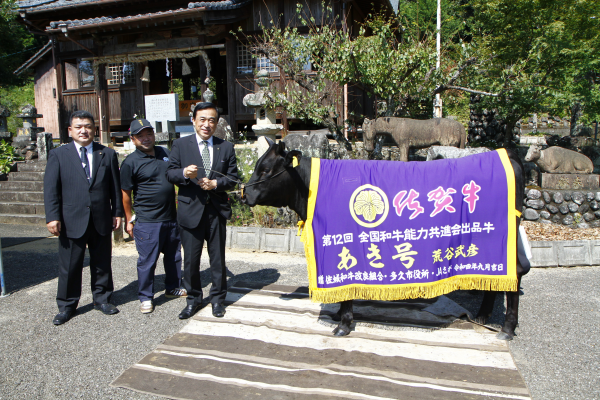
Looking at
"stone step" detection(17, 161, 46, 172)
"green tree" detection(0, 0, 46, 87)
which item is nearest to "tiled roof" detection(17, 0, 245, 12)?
"green tree" detection(0, 0, 46, 87)

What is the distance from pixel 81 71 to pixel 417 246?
14.9 meters

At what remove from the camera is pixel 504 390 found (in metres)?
2.96

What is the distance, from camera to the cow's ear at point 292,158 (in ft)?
12.0

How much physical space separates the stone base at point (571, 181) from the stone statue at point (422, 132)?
5.73 ft

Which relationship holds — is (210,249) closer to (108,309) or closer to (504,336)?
(108,309)

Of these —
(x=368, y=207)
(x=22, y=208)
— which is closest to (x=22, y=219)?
(x=22, y=208)

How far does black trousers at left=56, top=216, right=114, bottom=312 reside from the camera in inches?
171

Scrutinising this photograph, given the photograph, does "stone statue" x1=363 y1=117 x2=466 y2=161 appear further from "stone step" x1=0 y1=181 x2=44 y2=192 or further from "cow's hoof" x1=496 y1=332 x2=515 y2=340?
"stone step" x1=0 y1=181 x2=44 y2=192

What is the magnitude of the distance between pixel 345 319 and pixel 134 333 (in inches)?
82.0

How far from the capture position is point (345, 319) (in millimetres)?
3896

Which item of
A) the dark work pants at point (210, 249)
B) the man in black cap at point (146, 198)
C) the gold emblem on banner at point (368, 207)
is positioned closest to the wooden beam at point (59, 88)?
the man in black cap at point (146, 198)

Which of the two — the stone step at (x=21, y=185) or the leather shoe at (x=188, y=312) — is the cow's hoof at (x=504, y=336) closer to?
the leather shoe at (x=188, y=312)

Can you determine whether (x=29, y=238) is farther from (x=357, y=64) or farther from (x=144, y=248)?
(x=357, y=64)

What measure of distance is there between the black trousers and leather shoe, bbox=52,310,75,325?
4 cm
